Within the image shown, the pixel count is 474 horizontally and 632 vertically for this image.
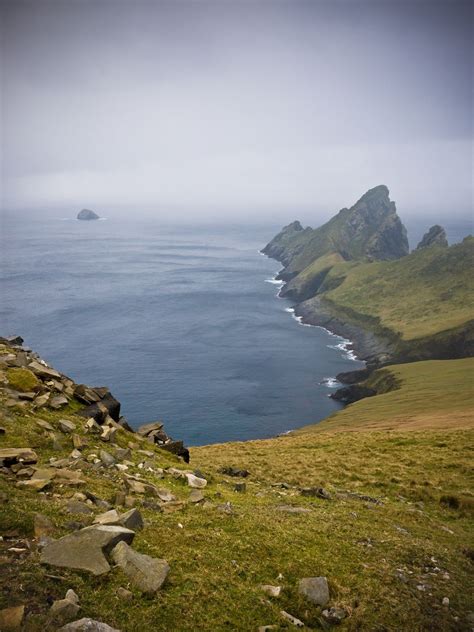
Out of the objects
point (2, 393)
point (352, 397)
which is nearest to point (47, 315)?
point (352, 397)

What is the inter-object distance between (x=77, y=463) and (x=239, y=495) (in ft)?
27.5

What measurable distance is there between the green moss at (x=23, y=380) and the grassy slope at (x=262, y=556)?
259 centimetres

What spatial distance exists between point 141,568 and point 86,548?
153 cm

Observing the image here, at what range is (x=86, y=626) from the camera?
30.0 feet

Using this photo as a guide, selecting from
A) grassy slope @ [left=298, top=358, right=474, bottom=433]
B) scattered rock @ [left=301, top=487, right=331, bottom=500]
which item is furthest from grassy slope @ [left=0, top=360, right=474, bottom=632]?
grassy slope @ [left=298, top=358, right=474, bottom=433]

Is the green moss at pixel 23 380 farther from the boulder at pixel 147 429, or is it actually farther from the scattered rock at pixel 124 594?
the scattered rock at pixel 124 594

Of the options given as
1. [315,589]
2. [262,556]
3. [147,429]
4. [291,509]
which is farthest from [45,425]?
[315,589]

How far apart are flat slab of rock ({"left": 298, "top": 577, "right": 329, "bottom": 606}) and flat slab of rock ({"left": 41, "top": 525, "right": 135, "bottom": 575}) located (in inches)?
200

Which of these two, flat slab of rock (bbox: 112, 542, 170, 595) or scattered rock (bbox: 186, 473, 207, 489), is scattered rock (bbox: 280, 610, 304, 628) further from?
scattered rock (bbox: 186, 473, 207, 489)

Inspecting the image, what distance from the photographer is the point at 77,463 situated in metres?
19.3

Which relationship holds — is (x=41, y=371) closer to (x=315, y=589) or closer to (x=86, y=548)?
(x=86, y=548)

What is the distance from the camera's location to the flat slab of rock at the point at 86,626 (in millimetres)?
8988

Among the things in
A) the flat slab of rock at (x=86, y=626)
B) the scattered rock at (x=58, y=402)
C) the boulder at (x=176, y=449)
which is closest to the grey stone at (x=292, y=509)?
the boulder at (x=176, y=449)

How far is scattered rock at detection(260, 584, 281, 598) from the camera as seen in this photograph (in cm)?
1220
